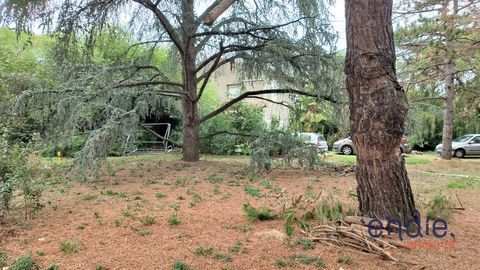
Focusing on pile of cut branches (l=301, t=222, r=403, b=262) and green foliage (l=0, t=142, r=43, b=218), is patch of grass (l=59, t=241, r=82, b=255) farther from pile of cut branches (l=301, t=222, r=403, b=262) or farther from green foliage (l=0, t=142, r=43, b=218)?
pile of cut branches (l=301, t=222, r=403, b=262)

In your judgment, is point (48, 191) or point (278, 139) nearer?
point (48, 191)

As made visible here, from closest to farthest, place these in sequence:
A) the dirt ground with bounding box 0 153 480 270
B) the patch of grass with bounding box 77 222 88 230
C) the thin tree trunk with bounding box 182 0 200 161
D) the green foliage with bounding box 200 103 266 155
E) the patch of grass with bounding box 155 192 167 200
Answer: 1. the dirt ground with bounding box 0 153 480 270
2. the patch of grass with bounding box 77 222 88 230
3. the patch of grass with bounding box 155 192 167 200
4. the thin tree trunk with bounding box 182 0 200 161
5. the green foliage with bounding box 200 103 266 155

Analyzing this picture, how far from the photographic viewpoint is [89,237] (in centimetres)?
308

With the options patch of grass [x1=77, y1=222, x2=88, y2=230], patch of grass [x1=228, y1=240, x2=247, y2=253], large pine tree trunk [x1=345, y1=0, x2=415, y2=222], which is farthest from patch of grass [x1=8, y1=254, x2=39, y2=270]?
large pine tree trunk [x1=345, y1=0, x2=415, y2=222]

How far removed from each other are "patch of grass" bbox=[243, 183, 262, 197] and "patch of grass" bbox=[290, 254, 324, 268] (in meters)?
2.39

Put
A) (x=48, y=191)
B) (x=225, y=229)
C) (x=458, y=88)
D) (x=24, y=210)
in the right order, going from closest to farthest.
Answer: (x=225, y=229)
(x=24, y=210)
(x=48, y=191)
(x=458, y=88)

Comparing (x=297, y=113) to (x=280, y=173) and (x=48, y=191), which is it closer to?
(x=280, y=173)

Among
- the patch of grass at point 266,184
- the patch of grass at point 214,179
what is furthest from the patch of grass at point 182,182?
the patch of grass at point 266,184

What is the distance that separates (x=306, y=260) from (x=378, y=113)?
147 cm

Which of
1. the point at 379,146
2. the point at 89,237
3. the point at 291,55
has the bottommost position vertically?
the point at 89,237

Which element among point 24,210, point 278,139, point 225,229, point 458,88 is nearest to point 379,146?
point 225,229

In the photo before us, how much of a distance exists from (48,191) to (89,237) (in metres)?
2.62

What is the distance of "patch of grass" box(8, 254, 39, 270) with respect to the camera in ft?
8.00

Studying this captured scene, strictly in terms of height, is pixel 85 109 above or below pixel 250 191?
above
